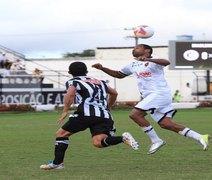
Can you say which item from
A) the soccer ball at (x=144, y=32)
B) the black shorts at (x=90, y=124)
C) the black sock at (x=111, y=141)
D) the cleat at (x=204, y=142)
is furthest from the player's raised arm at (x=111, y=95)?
the soccer ball at (x=144, y=32)

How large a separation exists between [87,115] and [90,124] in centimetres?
18

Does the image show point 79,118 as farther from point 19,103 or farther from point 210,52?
point 210,52

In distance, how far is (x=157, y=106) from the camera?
1190 centimetres

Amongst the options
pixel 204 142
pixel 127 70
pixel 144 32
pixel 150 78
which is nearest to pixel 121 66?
pixel 144 32

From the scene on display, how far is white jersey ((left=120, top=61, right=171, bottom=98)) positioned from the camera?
11.9m

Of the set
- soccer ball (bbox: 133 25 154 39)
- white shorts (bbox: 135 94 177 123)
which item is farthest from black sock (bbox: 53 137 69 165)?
soccer ball (bbox: 133 25 154 39)

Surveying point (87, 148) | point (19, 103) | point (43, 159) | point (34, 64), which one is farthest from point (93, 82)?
point (34, 64)

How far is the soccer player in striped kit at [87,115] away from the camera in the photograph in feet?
34.0

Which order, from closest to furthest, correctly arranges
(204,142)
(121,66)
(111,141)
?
(111,141) → (204,142) → (121,66)

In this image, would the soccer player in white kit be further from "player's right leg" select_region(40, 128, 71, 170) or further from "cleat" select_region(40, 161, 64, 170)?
"cleat" select_region(40, 161, 64, 170)

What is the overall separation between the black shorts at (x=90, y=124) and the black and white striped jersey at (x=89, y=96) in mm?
80

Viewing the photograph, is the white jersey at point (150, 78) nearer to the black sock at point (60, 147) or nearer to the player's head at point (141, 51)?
the player's head at point (141, 51)

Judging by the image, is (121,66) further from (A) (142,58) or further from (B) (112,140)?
(B) (112,140)

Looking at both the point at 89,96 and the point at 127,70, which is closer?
the point at 89,96
